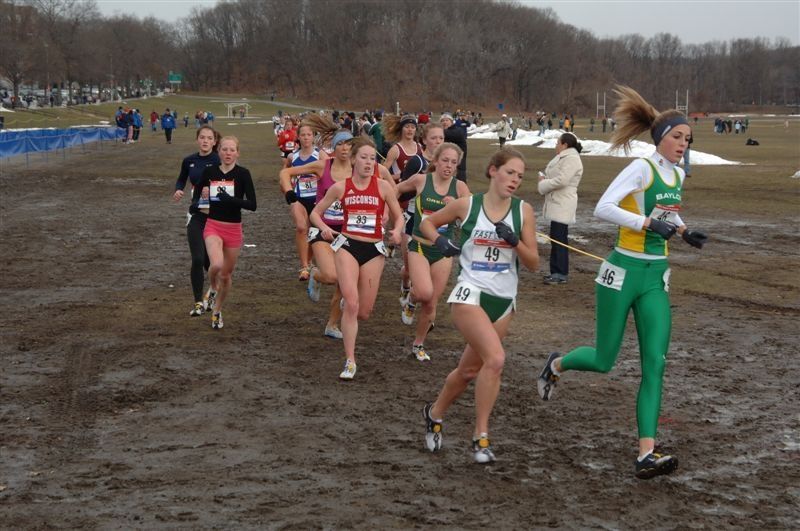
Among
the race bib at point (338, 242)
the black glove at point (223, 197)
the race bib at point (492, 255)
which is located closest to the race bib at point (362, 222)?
the race bib at point (338, 242)

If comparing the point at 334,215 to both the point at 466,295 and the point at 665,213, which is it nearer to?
the point at 466,295

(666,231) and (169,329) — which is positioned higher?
(666,231)

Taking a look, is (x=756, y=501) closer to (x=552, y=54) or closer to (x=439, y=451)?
(x=439, y=451)

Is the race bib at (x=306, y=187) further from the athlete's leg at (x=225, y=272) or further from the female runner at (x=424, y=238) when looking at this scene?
the female runner at (x=424, y=238)

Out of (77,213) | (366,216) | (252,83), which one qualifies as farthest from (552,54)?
(366,216)

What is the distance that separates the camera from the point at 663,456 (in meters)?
5.88

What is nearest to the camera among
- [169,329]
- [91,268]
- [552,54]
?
[169,329]

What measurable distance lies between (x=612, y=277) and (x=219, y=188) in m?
5.25

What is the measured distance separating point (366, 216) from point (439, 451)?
2897 millimetres

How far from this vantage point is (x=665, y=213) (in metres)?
6.44

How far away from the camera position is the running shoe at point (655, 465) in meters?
5.82

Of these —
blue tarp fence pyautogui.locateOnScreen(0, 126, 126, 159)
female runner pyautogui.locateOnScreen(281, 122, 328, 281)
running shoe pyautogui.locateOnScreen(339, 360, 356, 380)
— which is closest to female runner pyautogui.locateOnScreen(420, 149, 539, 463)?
running shoe pyautogui.locateOnScreen(339, 360, 356, 380)

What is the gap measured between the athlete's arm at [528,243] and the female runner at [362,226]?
2.28 metres

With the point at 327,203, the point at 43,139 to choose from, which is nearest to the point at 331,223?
the point at 327,203
